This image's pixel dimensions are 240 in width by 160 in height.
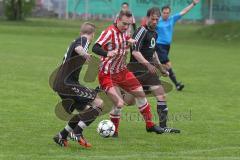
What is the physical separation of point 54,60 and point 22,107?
12736 millimetres

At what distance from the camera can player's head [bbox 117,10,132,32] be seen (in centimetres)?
1052

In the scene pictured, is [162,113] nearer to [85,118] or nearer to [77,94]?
[85,118]

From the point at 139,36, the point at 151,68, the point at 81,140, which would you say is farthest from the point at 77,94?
the point at 139,36

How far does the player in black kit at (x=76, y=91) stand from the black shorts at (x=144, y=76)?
5.86 ft

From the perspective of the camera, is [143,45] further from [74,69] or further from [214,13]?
[214,13]

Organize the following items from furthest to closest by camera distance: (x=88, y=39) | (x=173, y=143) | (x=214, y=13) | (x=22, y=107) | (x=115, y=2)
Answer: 1. (x=214, y=13)
2. (x=115, y=2)
3. (x=22, y=107)
4. (x=173, y=143)
5. (x=88, y=39)

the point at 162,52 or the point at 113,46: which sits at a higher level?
the point at 113,46

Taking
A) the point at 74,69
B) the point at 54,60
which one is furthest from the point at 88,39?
the point at 54,60

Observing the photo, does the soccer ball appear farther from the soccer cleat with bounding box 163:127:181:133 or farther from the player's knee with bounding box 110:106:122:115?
the soccer cleat with bounding box 163:127:181:133

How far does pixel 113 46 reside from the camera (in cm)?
1080

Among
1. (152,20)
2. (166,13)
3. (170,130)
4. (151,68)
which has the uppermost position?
(152,20)

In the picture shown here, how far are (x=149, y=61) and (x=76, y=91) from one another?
221cm

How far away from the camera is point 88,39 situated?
9.92 m

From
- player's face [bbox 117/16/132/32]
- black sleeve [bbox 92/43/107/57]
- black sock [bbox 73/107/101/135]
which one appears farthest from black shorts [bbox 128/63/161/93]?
black sock [bbox 73/107/101/135]
